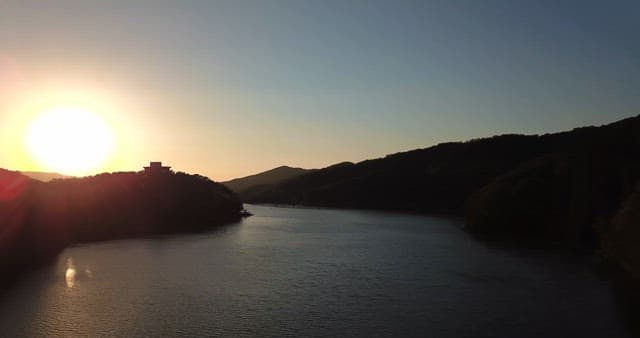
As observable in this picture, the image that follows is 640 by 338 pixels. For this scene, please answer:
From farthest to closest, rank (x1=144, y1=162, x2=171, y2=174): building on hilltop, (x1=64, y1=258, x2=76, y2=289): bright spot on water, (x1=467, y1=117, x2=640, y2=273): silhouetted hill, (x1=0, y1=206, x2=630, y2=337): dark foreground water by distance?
(x1=144, y1=162, x2=171, y2=174): building on hilltop
(x1=467, y1=117, x2=640, y2=273): silhouetted hill
(x1=64, y1=258, x2=76, y2=289): bright spot on water
(x1=0, y1=206, x2=630, y2=337): dark foreground water

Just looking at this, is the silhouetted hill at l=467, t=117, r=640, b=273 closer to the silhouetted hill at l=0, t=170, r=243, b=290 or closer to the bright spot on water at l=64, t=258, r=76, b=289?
the bright spot on water at l=64, t=258, r=76, b=289

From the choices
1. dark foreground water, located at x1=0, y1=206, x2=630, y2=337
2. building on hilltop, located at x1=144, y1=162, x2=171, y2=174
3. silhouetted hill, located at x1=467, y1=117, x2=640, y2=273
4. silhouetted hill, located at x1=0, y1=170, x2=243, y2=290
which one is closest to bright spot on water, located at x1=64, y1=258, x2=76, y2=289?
dark foreground water, located at x1=0, y1=206, x2=630, y2=337

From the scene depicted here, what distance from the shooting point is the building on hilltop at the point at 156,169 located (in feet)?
637

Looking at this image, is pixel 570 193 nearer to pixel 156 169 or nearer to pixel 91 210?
pixel 91 210

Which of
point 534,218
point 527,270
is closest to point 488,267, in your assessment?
point 527,270

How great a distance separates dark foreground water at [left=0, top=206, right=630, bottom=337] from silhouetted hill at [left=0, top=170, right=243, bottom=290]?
1046 centimetres

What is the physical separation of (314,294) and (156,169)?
147 m

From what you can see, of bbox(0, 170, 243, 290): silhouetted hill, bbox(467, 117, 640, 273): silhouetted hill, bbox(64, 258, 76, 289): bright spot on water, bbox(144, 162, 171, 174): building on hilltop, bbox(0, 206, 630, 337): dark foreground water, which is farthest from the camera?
bbox(144, 162, 171, 174): building on hilltop

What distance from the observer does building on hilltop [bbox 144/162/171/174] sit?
194125 millimetres

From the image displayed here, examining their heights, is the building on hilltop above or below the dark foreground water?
above

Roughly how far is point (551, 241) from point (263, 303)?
76761 millimetres

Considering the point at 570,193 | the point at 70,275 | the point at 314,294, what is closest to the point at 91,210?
the point at 70,275

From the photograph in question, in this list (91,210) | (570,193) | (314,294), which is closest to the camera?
(314,294)

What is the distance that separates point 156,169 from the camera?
196 metres
